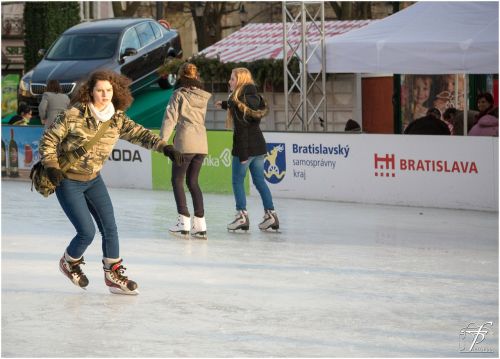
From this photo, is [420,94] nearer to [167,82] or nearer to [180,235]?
[167,82]

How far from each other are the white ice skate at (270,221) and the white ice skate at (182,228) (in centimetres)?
80

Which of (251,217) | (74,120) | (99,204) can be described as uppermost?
(74,120)

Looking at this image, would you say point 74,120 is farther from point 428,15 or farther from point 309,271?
point 428,15

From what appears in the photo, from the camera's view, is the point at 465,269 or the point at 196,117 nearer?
the point at 465,269

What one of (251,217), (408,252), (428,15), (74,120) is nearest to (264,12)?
(428,15)

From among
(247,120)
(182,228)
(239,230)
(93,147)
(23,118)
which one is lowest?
(239,230)

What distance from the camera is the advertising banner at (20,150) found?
1775 centimetres

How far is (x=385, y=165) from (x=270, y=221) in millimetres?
2937

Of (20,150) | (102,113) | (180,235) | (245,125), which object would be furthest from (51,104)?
(102,113)

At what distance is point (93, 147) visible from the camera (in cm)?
768

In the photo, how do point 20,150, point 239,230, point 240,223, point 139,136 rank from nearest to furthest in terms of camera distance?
point 139,136 → point 240,223 → point 239,230 → point 20,150

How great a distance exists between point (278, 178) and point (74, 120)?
7519mm

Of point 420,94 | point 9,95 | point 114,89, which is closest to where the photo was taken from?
point 114,89

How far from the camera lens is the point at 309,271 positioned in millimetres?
9289
